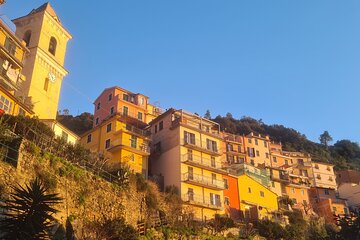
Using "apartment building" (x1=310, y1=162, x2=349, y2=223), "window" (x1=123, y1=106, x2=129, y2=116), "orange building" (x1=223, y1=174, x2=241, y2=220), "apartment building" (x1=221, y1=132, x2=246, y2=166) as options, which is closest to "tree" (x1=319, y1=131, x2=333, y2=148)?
"apartment building" (x1=310, y1=162, x2=349, y2=223)

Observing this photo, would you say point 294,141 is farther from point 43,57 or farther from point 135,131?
point 43,57

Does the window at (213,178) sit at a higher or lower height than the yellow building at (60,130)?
lower

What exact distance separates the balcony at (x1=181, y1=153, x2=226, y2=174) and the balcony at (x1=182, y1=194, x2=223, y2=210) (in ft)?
12.0

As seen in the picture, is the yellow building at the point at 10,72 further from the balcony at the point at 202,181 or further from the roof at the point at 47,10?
the balcony at the point at 202,181

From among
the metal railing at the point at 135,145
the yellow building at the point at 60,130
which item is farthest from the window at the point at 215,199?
the yellow building at the point at 60,130

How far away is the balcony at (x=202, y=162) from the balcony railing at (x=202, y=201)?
3628mm

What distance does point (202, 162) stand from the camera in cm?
4994

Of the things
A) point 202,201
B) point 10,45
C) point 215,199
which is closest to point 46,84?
point 10,45

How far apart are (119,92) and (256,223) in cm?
2335

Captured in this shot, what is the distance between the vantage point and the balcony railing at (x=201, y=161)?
48.2m

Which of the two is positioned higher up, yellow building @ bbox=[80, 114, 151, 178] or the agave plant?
yellow building @ bbox=[80, 114, 151, 178]

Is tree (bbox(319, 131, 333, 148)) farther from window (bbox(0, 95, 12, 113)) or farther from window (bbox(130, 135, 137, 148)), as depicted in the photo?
window (bbox(0, 95, 12, 113))

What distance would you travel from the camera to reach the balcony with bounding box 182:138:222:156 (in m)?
49.4

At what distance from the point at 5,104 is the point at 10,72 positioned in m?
4.08
